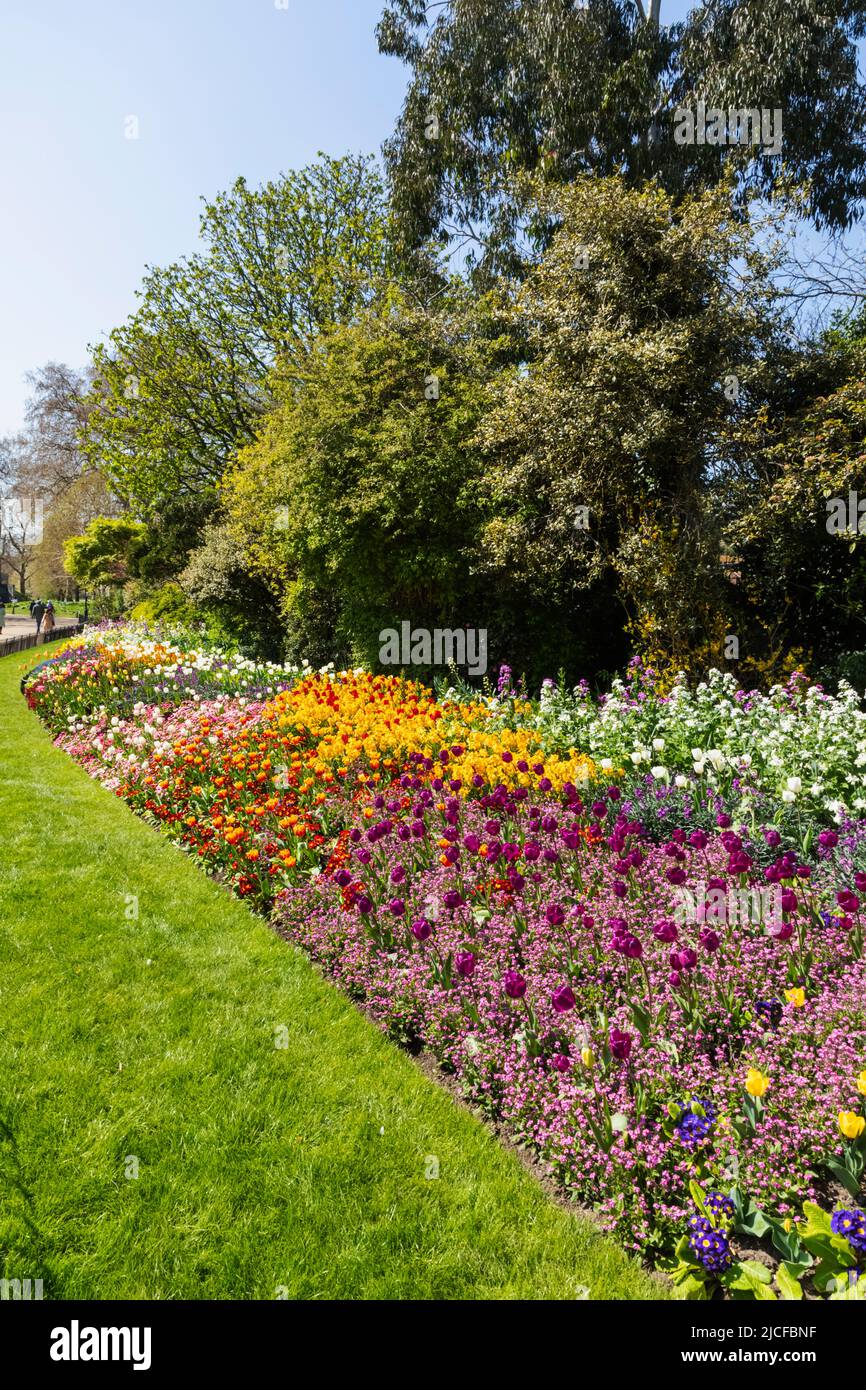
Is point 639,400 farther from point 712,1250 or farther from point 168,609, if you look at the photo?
point 168,609

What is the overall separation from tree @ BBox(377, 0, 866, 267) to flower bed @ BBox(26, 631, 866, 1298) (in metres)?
10.4

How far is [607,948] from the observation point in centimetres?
334

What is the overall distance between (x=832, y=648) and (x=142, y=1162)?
9955 millimetres

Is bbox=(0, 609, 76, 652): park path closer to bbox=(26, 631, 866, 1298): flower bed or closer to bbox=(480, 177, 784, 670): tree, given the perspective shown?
bbox=(480, 177, 784, 670): tree

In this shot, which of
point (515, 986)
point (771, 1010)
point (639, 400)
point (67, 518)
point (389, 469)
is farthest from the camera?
point (67, 518)

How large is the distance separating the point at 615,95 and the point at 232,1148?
52.6ft

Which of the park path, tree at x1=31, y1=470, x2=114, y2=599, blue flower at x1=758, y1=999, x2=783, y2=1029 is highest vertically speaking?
tree at x1=31, y1=470, x2=114, y2=599

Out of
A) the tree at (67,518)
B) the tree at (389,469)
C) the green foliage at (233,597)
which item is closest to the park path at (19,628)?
the tree at (67,518)

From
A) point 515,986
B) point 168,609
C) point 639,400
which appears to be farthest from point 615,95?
point 515,986

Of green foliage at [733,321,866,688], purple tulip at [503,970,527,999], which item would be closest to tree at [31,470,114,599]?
green foliage at [733,321,866,688]

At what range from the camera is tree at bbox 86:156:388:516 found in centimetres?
1745

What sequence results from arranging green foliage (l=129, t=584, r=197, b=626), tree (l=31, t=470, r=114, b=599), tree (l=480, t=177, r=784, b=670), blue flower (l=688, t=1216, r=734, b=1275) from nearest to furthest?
blue flower (l=688, t=1216, r=734, b=1275) → tree (l=480, t=177, r=784, b=670) → green foliage (l=129, t=584, r=197, b=626) → tree (l=31, t=470, r=114, b=599)

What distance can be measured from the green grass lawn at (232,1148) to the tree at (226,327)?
15.9 m
